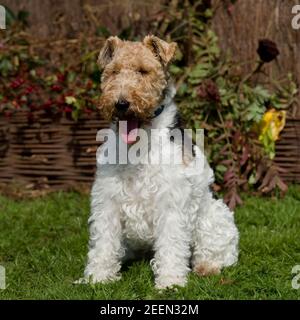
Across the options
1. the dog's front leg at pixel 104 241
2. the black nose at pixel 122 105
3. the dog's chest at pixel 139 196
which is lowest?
the dog's front leg at pixel 104 241

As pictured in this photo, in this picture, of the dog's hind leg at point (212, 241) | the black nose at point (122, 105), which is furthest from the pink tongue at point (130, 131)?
the dog's hind leg at point (212, 241)

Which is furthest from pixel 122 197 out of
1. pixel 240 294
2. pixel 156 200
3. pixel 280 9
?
pixel 280 9

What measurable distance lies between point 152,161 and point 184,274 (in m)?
0.85

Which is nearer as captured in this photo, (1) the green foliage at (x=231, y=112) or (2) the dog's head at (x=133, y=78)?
(2) the dog's head at (x=133, y=78)

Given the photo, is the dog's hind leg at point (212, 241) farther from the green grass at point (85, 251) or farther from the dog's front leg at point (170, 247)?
the dog's front leg at point (170, 247)

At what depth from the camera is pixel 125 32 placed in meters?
8.10

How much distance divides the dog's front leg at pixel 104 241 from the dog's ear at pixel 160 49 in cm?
109

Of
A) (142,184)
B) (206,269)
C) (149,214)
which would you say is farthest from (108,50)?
(206,269)

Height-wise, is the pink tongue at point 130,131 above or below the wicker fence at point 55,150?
above

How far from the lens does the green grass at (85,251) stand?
4.66 metres

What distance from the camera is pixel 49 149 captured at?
7941 mm

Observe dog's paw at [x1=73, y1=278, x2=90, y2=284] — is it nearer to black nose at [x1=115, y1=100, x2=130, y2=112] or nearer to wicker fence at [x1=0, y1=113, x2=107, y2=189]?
black nose at [x1=115, y1=100, x2=130, y2=112]

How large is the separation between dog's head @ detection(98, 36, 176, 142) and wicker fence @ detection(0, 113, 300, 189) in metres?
2.88

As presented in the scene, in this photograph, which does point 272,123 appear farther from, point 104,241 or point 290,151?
point 104,241
